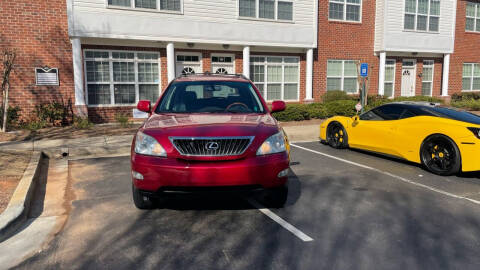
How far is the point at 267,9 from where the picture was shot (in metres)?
16.5

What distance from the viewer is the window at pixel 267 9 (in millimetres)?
15938

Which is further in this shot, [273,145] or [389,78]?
[389,78]

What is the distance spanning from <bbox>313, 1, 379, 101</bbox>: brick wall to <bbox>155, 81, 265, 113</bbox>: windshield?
43.3 ft

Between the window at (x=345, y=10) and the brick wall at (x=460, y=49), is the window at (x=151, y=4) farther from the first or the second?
the brick wall at (x=460, y=49)

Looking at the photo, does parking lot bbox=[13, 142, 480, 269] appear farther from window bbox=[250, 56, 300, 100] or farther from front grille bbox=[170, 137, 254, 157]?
window bbox=[250, 56, 300, 100]

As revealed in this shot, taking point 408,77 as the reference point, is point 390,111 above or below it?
below

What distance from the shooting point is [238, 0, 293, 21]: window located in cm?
1594

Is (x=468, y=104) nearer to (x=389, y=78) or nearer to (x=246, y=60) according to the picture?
(x=389, y=78)

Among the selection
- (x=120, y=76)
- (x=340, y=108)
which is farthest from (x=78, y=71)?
(x=340, y=108)

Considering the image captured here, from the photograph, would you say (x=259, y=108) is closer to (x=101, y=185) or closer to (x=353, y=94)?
(x=101, y=185)

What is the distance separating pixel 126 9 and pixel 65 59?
2.91 metres

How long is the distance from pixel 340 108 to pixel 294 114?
2.70m

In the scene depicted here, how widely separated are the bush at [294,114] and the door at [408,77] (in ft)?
28.1

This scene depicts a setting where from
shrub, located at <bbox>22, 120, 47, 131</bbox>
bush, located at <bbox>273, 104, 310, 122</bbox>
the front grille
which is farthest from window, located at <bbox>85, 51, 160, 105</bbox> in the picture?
the front grille
